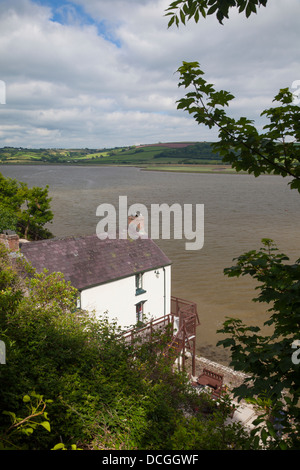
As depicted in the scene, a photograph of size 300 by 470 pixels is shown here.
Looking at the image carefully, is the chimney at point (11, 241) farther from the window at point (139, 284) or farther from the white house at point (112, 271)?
the window at point (139, 284)

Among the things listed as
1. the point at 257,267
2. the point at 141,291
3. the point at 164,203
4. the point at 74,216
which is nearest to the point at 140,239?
the point at 141,291

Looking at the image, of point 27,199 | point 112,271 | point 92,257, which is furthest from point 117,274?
point 27,199

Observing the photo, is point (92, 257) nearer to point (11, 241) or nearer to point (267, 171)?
point (11, 241)

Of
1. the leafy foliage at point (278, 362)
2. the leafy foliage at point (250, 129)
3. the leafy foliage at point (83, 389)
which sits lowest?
the leafy foliage at point (83, 389)

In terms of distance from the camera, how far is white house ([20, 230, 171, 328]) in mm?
16734

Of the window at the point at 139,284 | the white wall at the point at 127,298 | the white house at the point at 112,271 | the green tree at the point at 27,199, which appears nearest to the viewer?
the white house at the point at 112,271

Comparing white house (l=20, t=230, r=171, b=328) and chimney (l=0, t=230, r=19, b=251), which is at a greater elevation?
chimney (l=0, t=230, r=19, b=251)

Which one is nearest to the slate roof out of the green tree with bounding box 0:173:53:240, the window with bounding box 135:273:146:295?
the window with bounding box 135:273:146:295

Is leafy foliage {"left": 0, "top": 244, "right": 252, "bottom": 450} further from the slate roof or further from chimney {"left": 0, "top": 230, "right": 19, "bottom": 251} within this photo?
the slate roof

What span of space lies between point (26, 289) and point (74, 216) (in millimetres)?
43286

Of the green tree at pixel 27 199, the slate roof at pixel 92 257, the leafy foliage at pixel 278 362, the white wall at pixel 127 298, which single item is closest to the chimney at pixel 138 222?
the slate roof at pixel 92 257

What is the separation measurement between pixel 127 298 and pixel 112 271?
6.55 feet

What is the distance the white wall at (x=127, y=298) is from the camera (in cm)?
1702
